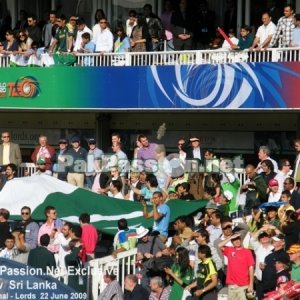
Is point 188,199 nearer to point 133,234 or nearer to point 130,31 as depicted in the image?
point 133,234

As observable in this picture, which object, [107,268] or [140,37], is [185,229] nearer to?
[107,268]

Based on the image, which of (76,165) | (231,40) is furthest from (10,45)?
(231,40)

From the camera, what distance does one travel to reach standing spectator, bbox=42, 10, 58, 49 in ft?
96.6

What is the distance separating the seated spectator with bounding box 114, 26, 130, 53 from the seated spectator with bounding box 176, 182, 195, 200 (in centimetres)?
487

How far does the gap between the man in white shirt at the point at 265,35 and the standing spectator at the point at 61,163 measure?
4233 mm

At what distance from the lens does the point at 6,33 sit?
30.3 metres

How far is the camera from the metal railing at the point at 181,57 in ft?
86.8

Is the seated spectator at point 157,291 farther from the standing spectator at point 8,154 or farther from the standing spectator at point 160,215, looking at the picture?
the standing spectator at point 8,154

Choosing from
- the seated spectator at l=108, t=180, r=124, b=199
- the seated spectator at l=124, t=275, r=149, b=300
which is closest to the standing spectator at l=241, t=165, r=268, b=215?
the seated spectator at l=108, t=180, r=124, b=199

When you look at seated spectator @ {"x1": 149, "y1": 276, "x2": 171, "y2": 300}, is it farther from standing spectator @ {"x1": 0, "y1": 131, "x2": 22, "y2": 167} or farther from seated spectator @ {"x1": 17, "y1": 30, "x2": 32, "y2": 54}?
seated spectator @ {"x1": 17, "y1": 30, "x2": 32, "y2": 54}

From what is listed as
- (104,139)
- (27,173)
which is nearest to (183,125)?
(104,139)

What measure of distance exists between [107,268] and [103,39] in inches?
359

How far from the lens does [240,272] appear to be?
786 inches

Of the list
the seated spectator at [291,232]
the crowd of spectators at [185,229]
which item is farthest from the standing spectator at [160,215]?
the seated spectator at [291,232]
